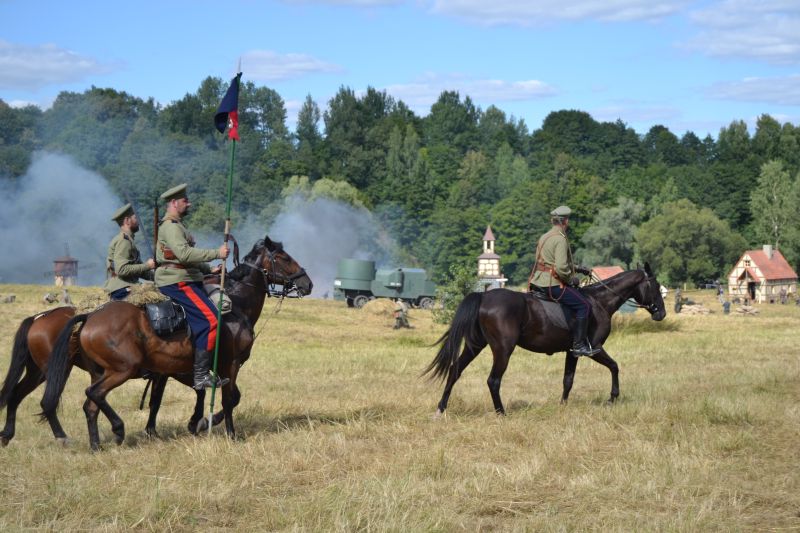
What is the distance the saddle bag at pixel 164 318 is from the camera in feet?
34.3

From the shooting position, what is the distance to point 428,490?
27.1 feet

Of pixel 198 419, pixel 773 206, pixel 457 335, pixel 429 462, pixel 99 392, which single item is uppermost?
pixel 773 206

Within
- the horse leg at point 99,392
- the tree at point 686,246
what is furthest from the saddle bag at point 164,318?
the tree at point 686,246

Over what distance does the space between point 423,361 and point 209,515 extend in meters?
13.1

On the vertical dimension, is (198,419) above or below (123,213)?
below

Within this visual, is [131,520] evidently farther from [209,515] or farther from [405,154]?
[405,154]

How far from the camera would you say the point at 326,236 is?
87812mm

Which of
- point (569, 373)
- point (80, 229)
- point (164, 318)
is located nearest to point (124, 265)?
point (164, 318)

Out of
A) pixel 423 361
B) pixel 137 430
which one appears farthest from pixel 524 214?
pixel 137 430

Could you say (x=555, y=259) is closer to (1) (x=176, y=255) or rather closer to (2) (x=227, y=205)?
(2) (x=227, y=205)

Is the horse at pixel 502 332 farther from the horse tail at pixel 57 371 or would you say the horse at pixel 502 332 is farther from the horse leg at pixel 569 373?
the horse tail at pixel 57 371

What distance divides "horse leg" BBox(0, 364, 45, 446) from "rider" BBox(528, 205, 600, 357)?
259 inches

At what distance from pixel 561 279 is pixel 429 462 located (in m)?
4.87

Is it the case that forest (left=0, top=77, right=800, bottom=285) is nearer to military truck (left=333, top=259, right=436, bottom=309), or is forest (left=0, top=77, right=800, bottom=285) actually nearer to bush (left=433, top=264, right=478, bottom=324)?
military truck (left=333, top=259, right=436, bottom=309)
